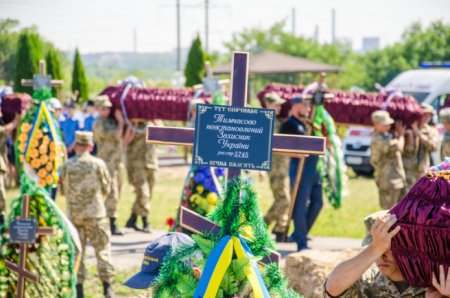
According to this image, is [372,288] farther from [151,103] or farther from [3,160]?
[151,103]

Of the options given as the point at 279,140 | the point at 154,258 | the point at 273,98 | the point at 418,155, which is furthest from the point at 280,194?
the point at 154,258

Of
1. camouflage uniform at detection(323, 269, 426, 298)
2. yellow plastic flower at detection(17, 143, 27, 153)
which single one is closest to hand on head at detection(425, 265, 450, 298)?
camouflage uniform at detection(323, 269, 426, 298)

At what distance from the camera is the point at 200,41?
94.7 feet

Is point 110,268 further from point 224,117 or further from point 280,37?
point 280,37

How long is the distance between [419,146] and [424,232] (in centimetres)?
878

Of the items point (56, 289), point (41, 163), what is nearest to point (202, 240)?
point (56, 289)

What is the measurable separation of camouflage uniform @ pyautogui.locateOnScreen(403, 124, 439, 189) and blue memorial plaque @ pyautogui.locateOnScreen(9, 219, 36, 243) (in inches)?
261

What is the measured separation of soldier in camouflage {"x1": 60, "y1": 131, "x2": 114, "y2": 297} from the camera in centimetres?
837

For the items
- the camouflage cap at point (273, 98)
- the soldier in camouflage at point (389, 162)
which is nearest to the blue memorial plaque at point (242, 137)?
the camouflage cap at point (273, 98)

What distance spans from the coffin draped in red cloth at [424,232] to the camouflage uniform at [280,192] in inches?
319

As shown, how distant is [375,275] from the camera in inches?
143

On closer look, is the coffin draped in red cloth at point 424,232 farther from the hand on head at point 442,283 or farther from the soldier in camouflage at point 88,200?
the soldier in camouflage at point 88,200

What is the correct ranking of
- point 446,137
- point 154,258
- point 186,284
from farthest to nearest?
point 446,137 → point 154,258 → point 186,284

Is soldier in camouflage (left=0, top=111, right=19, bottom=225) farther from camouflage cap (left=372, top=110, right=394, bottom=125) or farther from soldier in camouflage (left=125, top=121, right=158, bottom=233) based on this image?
camouflage cap (left=372, top=110, right=394, bottom=125)
